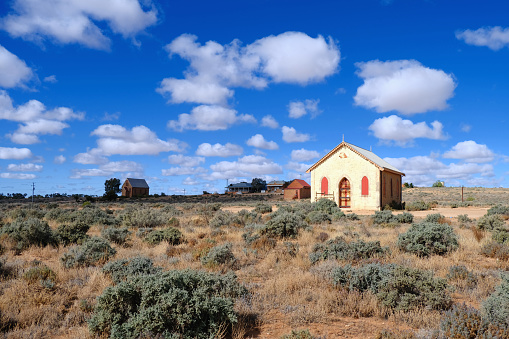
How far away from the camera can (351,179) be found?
94.8ft

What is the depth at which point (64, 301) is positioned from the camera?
591 centimetres

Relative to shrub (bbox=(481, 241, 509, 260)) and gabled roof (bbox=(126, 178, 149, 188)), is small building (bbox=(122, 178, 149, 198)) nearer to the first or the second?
gabled roof (bbox=(126, 178, 149, 188))

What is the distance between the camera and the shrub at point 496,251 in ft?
29.6

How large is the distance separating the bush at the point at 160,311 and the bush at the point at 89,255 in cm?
425

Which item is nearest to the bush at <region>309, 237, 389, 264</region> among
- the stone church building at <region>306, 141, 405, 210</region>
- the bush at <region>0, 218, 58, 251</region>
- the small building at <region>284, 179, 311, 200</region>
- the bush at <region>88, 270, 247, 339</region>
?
the bush at <region>88, 270, 247, 339</region>

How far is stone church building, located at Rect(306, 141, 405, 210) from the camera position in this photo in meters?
27.8

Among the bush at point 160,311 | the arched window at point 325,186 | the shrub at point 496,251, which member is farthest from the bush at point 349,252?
the arched window at point 325,186

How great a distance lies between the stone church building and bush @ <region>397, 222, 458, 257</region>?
709 inches

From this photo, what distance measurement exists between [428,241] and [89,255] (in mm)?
9150

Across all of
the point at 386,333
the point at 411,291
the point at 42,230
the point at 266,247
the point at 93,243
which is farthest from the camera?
the point at 42,230

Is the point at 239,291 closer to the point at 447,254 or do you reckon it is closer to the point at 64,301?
the point at 64,301

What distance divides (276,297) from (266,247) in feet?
15.0

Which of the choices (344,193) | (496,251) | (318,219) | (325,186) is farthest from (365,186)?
(496,251)

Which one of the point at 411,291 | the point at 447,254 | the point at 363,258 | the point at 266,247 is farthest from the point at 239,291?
the point at 447,254
